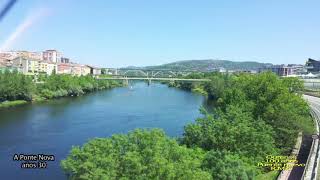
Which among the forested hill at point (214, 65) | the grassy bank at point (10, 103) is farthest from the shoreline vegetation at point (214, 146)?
the forested hill at point (214, 65)

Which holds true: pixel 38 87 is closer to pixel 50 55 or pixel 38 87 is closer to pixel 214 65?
pixel 50 55

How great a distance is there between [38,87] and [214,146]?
19.8 metres

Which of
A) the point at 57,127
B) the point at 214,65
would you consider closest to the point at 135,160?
the point at 57,127

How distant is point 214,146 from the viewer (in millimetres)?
8375

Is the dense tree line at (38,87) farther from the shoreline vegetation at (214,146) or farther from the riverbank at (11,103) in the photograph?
the shoreline vegetation at (214,146)

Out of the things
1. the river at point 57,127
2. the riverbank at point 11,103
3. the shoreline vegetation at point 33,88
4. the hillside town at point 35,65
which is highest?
the hillside town at point 35,65

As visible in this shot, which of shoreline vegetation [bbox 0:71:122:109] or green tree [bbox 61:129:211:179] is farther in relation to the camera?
shoreline vegetation [bbox 0:71:122:109]

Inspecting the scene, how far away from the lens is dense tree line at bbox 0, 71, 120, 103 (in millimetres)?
22500

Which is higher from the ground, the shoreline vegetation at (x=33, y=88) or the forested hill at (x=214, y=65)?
the forested hill at (x=214, y=65)

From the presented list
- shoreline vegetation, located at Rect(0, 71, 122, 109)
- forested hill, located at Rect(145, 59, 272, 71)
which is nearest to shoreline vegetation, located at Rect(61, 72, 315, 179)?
shoreline vegetation, located at Rect(0, 71, 122, 109)

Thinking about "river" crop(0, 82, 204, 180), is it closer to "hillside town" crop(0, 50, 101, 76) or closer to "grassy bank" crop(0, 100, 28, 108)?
"grassy bank" crop(0, 100, 28, 108)

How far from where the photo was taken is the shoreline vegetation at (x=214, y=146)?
573 centimetres

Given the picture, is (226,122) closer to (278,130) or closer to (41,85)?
(278,130)

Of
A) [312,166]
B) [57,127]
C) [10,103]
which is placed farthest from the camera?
[10,103]
